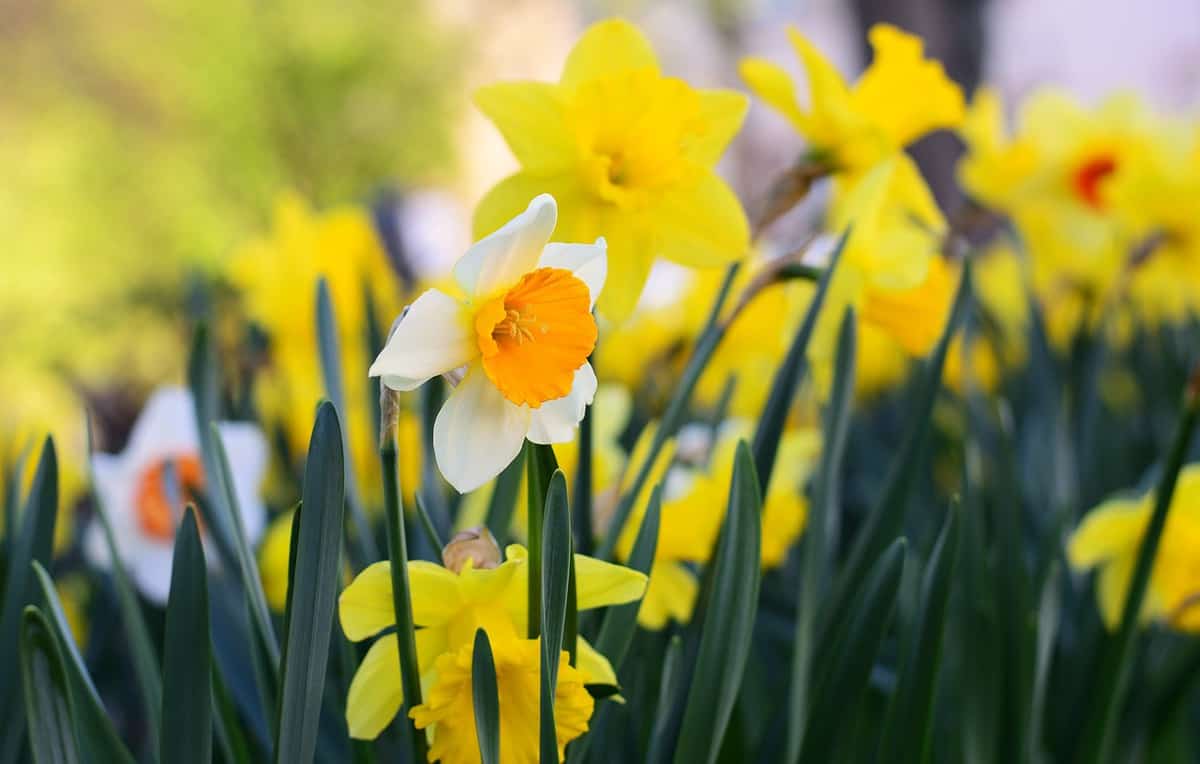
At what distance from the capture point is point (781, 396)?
61 cm

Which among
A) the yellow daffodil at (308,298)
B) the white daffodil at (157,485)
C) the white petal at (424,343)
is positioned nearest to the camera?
the white petal at (424,343)

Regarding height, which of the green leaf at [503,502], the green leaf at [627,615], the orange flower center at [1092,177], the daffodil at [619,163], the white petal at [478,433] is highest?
the orange flower center at [1092,177]

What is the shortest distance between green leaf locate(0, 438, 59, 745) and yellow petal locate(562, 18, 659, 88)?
1.12 ft

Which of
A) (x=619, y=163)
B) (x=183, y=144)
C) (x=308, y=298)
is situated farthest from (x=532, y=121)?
(x=183, y=144)

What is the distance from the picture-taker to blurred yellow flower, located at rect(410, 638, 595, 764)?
44cm

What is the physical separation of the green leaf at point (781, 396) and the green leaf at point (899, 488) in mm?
79

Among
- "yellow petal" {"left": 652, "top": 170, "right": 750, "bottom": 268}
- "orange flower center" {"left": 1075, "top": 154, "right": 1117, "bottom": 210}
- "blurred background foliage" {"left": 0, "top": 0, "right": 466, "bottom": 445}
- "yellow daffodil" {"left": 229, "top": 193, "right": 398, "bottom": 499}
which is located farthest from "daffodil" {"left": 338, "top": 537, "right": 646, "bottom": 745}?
"blurred background foliage" {"left": 0, "top": 0, "right": 466, "bottom": 445}

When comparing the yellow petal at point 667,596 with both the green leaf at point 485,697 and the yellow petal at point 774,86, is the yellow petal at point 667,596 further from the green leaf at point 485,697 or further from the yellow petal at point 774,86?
the yellow petal at point 774,86

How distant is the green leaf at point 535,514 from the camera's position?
0.44 meters

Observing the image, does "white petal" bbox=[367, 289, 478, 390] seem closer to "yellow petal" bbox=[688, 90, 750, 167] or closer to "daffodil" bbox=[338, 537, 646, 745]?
"daffodil" bbox=[338, 537, 646, 745]

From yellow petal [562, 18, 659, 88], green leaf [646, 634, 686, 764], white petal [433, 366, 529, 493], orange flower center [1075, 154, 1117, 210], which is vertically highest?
orange flower center [1075, 154, 1117, 210]

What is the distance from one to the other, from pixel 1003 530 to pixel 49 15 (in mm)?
9416

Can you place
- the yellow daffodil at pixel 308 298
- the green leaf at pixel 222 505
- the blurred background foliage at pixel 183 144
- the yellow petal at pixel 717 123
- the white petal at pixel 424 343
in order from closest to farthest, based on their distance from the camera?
1. the white petal at pixel 424 343
2. the green leaf at pixel 222 505
3. the yellow petal at pixel 717 123
4. the yellow daffodil at pixel 308 298
5. the blurred background foliage at pixel 183 144

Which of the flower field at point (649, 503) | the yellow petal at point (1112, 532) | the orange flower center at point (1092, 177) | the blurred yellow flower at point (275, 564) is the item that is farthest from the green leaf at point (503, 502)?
the orange flower center at point (1092, 177)
